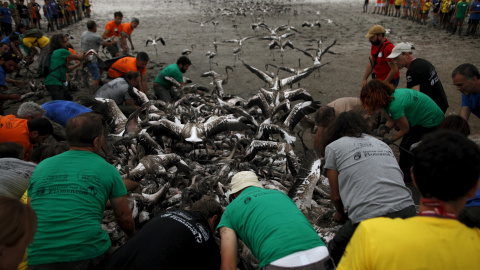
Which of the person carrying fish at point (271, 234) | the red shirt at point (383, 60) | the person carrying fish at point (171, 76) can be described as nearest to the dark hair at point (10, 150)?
the person carrying fish at point (271, 234)

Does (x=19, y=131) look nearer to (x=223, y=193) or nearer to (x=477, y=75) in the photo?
(x=223, y=193)

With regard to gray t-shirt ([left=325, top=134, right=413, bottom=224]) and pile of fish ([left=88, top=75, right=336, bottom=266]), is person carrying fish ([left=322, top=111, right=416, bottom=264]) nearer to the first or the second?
gray t-shirt ([left=325, top=134, right=413, bottom=224])

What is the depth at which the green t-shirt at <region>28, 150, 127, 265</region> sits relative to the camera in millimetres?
2197

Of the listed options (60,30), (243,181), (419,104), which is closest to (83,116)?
(243,181)

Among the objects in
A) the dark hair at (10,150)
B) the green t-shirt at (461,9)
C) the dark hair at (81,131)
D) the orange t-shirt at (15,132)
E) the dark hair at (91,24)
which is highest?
the green t-shirt at (461,9)

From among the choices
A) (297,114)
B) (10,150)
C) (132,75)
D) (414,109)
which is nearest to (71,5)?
(132,75)

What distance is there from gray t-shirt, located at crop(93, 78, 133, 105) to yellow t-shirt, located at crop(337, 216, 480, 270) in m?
5.66

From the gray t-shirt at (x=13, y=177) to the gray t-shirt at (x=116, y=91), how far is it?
328cm

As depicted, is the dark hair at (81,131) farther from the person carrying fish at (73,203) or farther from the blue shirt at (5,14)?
the blue shirt at (5,14)

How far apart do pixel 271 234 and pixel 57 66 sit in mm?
6301

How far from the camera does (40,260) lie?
2172 millimetres

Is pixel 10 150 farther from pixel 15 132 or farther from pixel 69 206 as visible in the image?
pixel 69 206

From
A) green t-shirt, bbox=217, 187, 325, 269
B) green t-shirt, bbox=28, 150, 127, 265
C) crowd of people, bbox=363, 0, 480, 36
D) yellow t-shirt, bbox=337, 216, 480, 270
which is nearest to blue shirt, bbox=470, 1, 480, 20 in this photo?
crowd of people, bbox=363, 0, 480, 36

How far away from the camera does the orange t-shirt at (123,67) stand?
7.13 m
